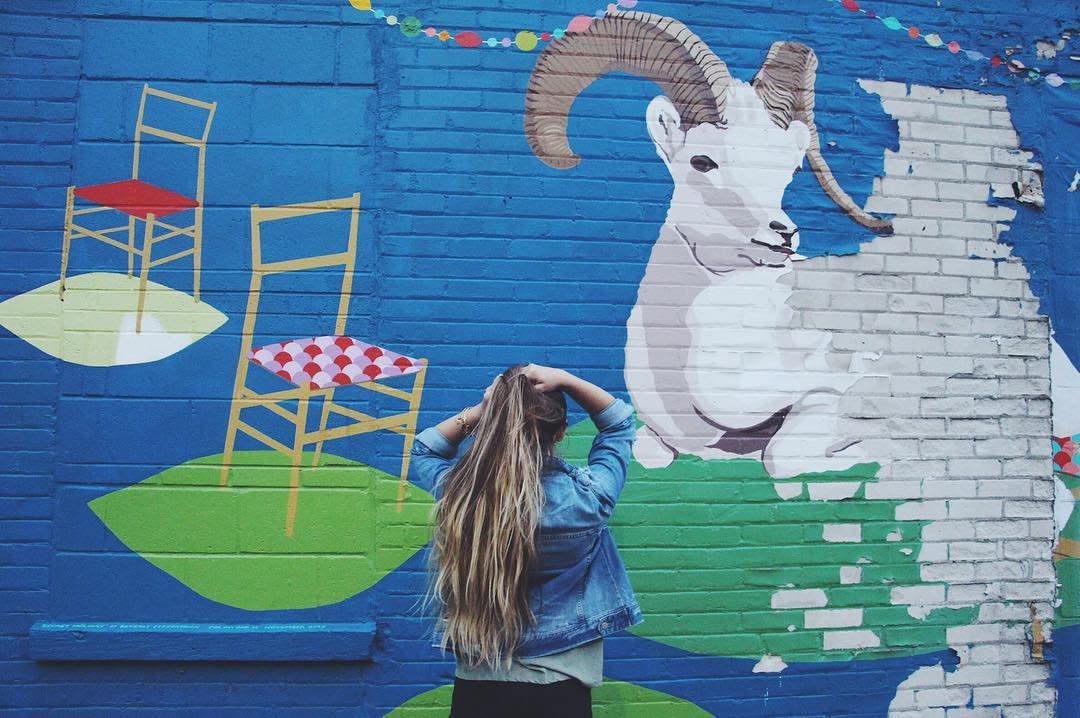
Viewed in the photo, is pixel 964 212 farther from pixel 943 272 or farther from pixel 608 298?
pixel 608 298

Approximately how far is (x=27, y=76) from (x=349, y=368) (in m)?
1.87

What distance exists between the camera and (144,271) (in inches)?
123

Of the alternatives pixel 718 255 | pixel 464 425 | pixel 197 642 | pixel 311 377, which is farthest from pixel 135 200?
pixel 718 255

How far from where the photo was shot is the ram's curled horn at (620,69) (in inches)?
129

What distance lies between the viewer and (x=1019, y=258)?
3.51 metres

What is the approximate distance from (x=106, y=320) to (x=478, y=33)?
2.02 meters

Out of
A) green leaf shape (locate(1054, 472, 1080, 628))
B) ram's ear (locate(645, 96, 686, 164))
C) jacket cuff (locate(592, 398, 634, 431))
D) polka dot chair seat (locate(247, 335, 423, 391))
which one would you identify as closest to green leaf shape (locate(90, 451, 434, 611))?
polka dot chair seat (locate(247, 335, 423, 391))

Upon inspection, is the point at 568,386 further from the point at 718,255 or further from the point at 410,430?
the point at 718,255

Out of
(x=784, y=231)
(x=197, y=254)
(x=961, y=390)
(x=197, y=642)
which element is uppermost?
(x=784, y=231)

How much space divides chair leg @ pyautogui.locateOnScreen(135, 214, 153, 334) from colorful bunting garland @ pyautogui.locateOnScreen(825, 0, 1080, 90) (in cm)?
325

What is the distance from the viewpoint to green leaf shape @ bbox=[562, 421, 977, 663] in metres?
3.20

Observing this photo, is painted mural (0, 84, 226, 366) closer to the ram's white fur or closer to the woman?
the woman

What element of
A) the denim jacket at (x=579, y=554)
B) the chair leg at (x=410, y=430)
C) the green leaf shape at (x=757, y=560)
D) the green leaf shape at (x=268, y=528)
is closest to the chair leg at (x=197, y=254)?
the green leaf shape at (x=268, y=528)

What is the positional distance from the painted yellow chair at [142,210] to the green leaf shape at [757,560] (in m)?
1.88
